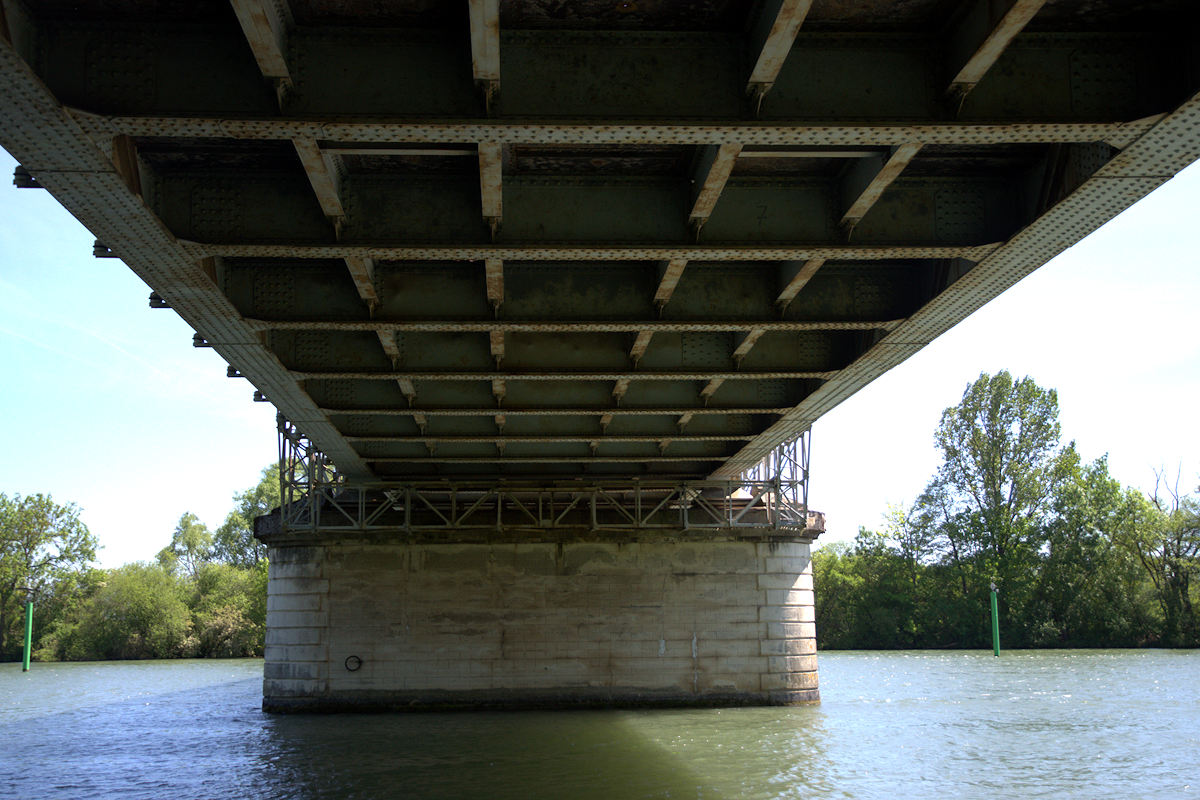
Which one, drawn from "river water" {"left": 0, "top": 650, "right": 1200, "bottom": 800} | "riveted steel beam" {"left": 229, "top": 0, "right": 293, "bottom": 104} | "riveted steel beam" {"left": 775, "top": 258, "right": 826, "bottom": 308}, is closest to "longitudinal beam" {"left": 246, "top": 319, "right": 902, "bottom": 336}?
"riveted steel beam" {"left": 775, "top": 258, "right": 826, "bottom": 308}

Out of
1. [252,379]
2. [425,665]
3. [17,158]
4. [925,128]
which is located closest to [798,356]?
[925,128]

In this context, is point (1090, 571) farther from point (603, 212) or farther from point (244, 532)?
point (244, 532)

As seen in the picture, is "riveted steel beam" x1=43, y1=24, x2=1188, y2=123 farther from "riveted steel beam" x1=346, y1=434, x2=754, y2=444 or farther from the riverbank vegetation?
the riverbank vegetation

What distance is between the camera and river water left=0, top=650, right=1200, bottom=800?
1503 centimetres

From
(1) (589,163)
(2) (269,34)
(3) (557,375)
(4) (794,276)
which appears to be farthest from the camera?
(3) (557,375)

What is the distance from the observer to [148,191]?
10.6m

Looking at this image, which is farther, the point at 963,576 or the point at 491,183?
the point at 963,576

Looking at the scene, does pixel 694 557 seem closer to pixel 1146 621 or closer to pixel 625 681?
pixel 625 681

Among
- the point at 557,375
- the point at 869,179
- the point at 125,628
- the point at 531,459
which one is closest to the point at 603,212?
the point at 869,179

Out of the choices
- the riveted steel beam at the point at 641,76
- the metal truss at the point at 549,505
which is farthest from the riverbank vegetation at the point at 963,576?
the riveted steel beam at the point at 641,76

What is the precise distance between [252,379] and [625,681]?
45.8 ft

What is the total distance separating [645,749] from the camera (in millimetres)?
18766

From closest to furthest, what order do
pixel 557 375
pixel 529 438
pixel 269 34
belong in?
pixel 269 34 < pixel 557 375 < pixel 529 438

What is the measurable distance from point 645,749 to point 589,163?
12.0 meters
